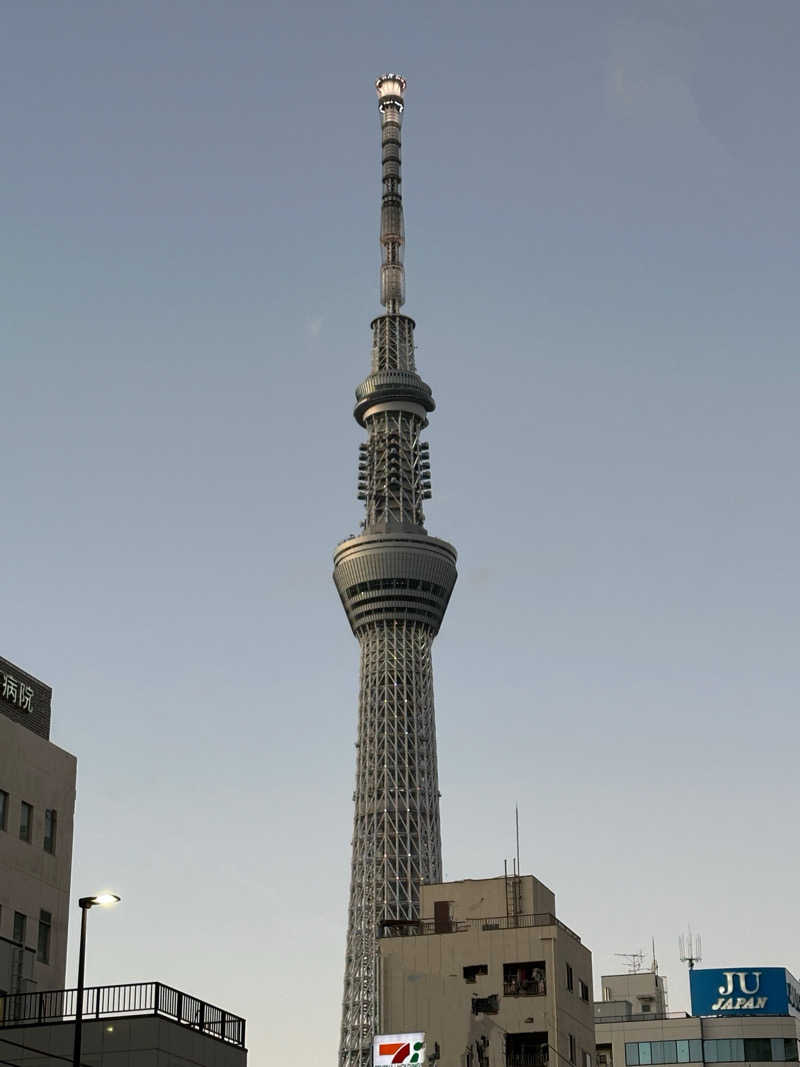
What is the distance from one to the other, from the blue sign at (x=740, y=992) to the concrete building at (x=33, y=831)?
267ft

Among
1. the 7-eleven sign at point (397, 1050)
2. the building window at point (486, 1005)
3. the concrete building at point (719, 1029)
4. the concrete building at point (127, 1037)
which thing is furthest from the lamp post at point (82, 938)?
the concrete building at point (719, 1029)

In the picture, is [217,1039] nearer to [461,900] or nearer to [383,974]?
[383,974]

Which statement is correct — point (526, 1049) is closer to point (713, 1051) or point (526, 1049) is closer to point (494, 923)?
point (494, 923)

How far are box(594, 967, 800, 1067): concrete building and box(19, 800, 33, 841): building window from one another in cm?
8236

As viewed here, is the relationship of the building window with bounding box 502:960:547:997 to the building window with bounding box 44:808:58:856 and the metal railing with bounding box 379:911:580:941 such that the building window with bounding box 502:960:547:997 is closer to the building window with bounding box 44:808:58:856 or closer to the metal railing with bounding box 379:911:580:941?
the metal railing with bounding box 379:911:580:941

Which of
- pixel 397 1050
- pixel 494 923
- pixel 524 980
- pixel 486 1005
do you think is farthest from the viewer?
pixel 494 923

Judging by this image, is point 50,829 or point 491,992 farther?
point 491,992

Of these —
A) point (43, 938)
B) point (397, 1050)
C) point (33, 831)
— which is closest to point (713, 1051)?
point (397, 1050)

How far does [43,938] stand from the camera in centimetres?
7406

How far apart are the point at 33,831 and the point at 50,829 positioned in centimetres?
174

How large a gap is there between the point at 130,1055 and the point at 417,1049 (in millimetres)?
48465

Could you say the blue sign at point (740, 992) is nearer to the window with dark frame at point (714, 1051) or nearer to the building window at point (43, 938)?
the window with dark frame at point (714, 1051)

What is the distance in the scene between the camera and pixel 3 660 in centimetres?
7419

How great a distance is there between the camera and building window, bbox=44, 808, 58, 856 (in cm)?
7581
